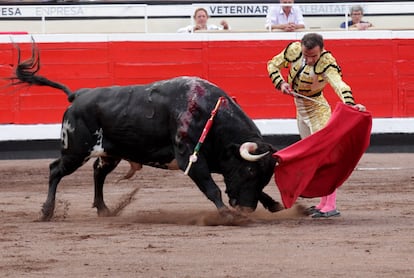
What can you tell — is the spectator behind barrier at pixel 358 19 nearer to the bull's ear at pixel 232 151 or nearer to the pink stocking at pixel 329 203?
the pink stocking at pixel 329 203

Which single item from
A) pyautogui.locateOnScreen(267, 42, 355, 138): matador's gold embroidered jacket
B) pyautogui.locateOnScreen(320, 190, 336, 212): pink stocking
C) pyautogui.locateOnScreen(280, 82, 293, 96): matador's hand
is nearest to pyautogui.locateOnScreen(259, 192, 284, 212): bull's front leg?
pyautogui.locateOnScreen(320, 190, 336, 212): pink stocking

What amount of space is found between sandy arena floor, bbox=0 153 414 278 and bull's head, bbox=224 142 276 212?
0.16 metres

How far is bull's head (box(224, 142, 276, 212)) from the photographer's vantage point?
6.93 metres

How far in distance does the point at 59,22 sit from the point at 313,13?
9.49 ft

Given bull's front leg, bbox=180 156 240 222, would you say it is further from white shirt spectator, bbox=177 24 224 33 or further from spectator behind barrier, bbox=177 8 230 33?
white shirt spectator, bbox=177 24 224 33

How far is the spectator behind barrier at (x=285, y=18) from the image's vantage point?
40.2ft

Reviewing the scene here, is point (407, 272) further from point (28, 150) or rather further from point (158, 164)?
point (28, 150)

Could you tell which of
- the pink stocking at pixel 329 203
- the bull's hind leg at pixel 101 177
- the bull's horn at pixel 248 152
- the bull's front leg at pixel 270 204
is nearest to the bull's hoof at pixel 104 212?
the bull's hind leg at pixel 101 177

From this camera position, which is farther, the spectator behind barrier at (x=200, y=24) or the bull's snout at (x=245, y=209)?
the spectator behind barrier at (x=200, y=24)

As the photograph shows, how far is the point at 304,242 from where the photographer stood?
5973mm

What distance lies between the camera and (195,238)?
20.4ft

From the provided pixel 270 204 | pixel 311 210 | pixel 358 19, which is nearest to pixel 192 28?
pixel 358 19

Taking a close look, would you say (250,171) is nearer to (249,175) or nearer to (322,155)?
(249,175)

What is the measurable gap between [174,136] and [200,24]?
17.9 ft
